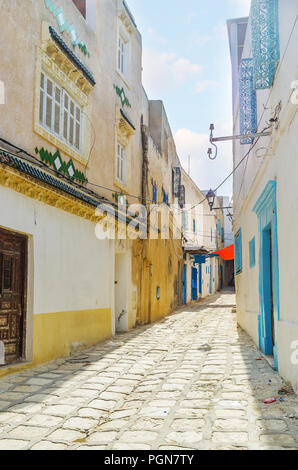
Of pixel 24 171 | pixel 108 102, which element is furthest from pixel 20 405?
pixel 108 102

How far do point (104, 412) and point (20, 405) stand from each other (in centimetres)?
103

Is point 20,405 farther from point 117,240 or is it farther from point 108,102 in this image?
point 108,102

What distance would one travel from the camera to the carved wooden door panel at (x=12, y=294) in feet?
22.6

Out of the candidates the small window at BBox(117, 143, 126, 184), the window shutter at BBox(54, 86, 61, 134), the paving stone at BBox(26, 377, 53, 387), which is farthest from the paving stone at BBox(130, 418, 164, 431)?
the small window at BBox(117, 143, 126, 184)

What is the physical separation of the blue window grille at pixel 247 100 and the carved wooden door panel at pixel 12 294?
5.02 metres

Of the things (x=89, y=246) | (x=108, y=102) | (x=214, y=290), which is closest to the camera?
(x=89, y=246)

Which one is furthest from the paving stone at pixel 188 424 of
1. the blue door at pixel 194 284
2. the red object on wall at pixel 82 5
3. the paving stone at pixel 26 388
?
the blue door at pixel 194 284

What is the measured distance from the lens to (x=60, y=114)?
8.98 m

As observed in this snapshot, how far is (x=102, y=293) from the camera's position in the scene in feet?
35.7

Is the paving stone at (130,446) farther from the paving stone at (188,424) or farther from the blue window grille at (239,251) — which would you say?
the blue window grille at (239,251)

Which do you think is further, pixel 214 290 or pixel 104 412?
pixel 214 290

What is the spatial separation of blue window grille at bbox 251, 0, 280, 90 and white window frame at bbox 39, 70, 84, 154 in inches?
154

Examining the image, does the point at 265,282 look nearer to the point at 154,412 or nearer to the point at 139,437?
the point at 154,412

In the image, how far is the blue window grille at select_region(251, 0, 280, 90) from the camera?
21.3ft
